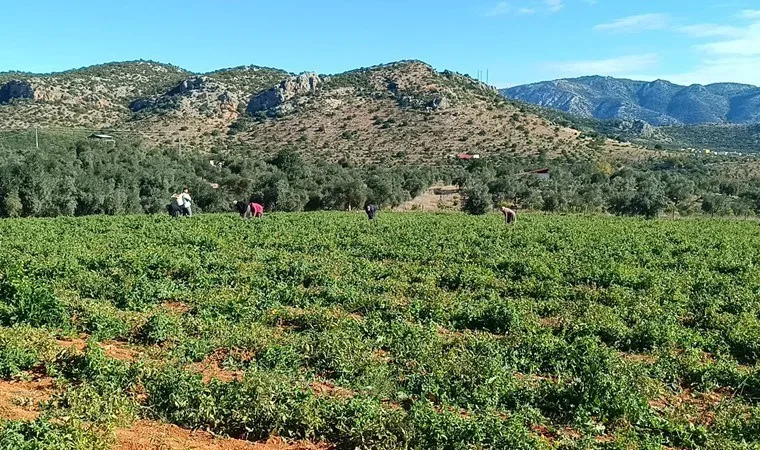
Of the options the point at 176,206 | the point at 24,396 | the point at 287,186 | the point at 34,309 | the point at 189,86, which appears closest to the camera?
the point at 24,396

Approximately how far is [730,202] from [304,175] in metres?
39.5

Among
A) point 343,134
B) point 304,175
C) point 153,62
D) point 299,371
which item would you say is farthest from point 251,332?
point 153,62

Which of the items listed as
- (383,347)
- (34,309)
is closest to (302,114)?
(34,309)

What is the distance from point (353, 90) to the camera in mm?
108625

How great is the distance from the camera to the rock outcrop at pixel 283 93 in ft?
345

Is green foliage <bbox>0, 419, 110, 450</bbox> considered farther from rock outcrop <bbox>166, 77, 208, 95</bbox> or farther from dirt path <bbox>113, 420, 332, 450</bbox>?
rock outcrop <bbox>166, 77, 208, 95</bbox>

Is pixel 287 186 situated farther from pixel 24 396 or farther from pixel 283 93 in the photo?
pixel 283 93

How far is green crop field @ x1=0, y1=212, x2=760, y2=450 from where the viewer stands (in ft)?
23.4

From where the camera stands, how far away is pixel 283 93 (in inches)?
4161

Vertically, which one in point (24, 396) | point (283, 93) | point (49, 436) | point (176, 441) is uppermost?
point (283, 93)

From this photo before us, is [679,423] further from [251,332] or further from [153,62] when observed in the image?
[153,62]

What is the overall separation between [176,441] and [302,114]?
95.0m

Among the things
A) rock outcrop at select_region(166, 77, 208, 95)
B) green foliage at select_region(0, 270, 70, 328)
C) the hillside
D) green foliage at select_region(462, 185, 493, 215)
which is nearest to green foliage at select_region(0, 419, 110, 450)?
green foliage at select_region(0, 270, 70, 328)

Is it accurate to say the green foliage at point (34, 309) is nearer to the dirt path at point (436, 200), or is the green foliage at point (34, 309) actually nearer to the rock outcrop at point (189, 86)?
the dirt path at point (436, 200)
